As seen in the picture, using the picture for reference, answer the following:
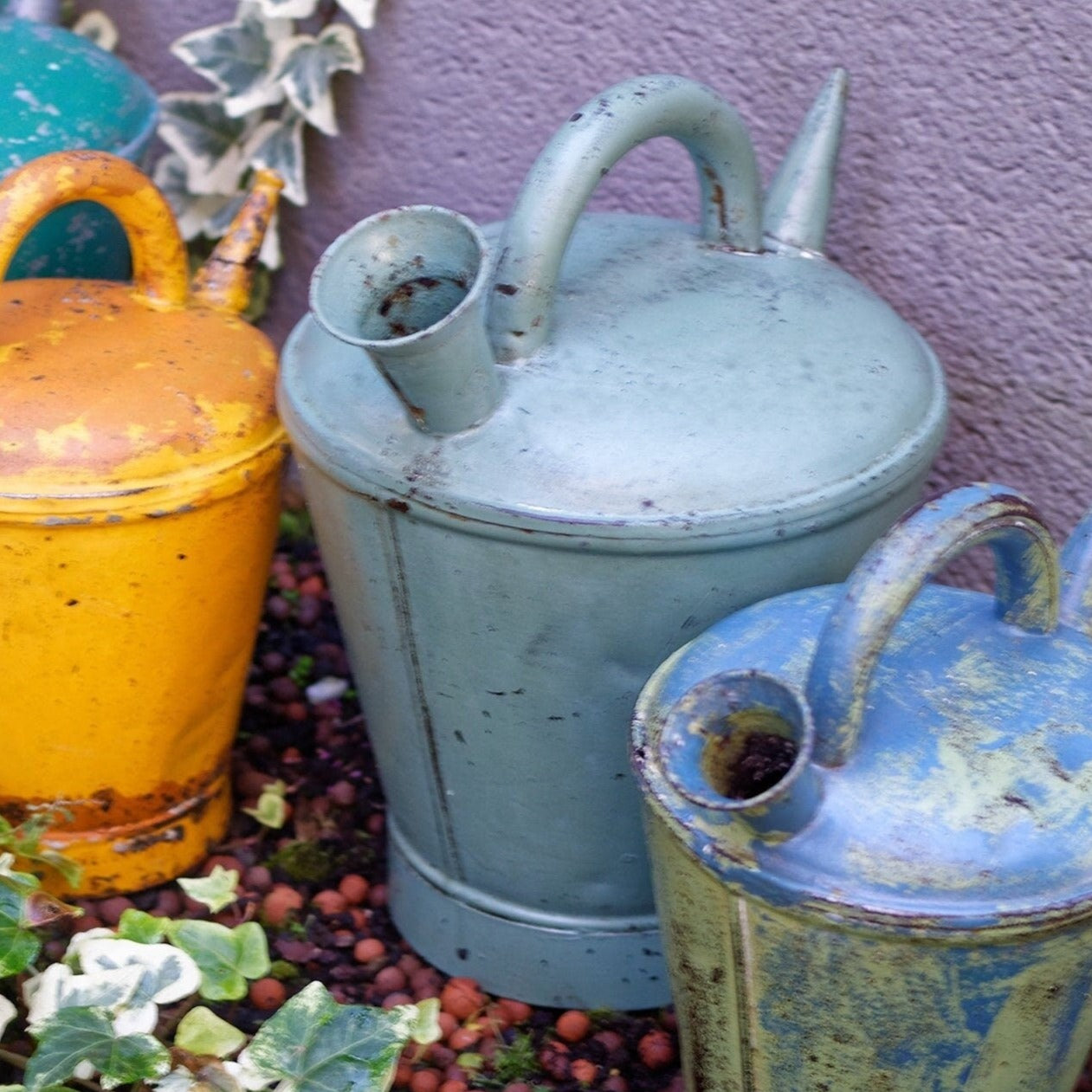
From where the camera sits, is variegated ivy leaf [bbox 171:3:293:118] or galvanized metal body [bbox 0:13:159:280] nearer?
galvanized metal body [bbox 0:13:159:280]

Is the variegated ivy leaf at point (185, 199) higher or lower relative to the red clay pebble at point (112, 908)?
higher

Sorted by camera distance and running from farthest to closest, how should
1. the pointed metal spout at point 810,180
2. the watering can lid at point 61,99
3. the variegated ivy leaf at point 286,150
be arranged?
the variegated ivy leaf at point 286,150
the watering can lid at point 61,99
the pointed metal spout at point 810,180

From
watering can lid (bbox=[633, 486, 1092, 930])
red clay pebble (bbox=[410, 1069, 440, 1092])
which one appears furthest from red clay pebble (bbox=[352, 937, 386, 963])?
watering can lid (bbox=[633, 486, 1092, 930])

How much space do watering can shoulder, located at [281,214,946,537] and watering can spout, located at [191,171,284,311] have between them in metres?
0.35

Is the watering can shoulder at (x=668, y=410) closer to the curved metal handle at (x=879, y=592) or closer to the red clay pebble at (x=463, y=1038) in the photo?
the curved metal handle at (x=879, y=592)

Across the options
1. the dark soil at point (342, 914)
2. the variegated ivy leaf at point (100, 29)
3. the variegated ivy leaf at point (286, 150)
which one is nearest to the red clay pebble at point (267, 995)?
the dark soil at point (342, 914)

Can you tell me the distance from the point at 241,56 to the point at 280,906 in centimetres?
142

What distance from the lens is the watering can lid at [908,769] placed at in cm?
107

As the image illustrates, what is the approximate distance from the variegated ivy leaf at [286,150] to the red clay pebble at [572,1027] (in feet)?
4.69

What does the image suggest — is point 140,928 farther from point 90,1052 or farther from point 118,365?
point 118,365

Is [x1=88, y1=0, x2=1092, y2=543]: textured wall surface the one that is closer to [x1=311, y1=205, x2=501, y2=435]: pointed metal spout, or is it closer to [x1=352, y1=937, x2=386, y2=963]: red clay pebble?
[x1=311, y1=205, x2=501, y2=435]: pointed metal spout

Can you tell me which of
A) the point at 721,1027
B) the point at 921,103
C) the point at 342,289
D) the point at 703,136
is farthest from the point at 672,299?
the point at 721,1027

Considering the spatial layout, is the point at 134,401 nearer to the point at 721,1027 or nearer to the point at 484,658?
the point at 484,658

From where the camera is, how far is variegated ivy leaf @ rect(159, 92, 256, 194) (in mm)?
2490
